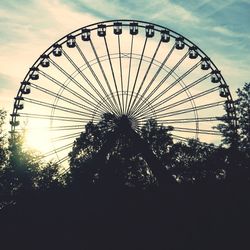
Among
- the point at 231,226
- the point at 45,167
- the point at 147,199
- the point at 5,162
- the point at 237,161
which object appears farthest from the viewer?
the point at 45,167

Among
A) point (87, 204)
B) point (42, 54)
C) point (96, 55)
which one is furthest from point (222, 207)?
point (42, 54)

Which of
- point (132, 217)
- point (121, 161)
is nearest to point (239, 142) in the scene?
point (121, 161)

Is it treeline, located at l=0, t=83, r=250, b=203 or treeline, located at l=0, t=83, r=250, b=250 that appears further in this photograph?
treeline, located at l=0, t=83, r=250, b=203

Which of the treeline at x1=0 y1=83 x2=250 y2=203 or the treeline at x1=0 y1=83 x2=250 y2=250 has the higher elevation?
the treeline at x1=0 y1=83 x2=250 y2=203

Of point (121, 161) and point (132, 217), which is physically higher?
point (121, 161)

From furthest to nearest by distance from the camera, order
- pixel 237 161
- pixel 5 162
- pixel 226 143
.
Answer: pixel 226 143 < pixel 5 162 < pixel 237 161

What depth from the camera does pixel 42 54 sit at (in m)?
25.5

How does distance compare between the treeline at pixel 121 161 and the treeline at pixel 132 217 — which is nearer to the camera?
the treeline at pixel 132 217

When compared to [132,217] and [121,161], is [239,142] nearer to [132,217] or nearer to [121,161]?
[121,161]

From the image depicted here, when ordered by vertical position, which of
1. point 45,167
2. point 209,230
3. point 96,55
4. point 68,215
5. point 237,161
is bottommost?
point 209,230

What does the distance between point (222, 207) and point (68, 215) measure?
6.67m

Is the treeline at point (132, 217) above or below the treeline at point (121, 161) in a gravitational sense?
below

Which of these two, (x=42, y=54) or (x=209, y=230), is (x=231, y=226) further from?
Result: (x=42, y=54)

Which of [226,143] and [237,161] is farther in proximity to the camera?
[226,143]
